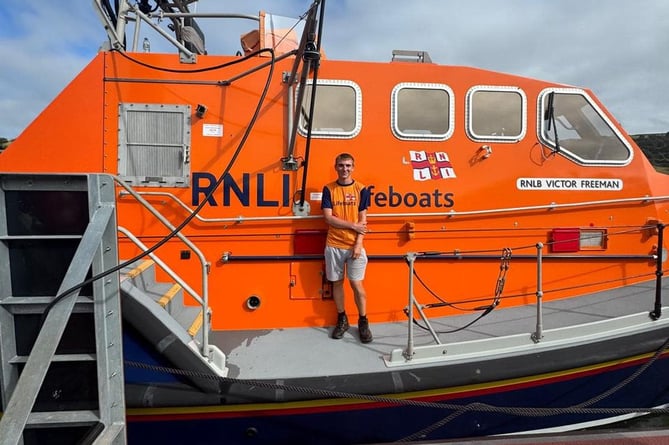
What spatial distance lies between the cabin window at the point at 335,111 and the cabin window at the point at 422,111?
0.32 metres

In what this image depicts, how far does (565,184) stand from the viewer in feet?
11.4

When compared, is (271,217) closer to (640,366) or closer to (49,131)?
(49,131)

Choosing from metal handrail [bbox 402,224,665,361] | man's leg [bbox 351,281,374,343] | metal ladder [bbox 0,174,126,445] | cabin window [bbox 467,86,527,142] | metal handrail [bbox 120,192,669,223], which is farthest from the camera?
cabin window [bbox 467,86,527,142]

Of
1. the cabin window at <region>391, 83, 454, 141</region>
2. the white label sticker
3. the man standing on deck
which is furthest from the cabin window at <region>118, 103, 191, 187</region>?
the cabin window at <region>391, 83, 454, 141</region>

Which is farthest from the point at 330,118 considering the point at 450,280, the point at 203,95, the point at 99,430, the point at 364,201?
the point at 99,430

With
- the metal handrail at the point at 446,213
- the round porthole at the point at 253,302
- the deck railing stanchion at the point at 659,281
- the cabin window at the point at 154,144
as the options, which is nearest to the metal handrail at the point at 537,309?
the deck railing stanchion at the point at 659,281

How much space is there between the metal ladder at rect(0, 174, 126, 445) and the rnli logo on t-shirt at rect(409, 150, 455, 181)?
2426 mm

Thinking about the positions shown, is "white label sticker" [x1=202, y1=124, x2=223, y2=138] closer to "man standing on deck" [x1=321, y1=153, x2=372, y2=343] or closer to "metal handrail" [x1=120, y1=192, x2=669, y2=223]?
"metal handrail" [x1=120, y1=192, x2=669, y2=223]

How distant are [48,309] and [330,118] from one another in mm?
2481

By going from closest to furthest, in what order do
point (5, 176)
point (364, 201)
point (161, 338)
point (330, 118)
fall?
1. point (5, 176)
2. point (161, 338)
3. point (364, 201)
4. point (330, 118)

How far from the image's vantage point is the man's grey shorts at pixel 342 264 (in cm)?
304

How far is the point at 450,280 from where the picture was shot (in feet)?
11.2

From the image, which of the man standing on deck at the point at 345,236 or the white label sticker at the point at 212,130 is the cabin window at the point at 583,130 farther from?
the white label sticker at the point at 212,130

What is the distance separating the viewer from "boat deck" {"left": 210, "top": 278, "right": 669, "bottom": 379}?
2.67 metres
